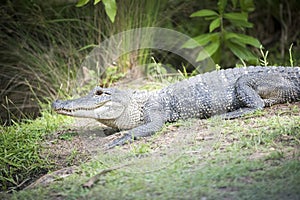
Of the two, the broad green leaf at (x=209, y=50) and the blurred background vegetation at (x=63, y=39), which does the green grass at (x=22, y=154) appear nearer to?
the blurred background vegetation at (x=63, y=39)

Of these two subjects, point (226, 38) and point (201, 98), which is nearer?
point (201, 98)

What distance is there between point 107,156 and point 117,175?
1.80ft

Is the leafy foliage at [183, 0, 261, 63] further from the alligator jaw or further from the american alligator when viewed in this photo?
the alligator jaw

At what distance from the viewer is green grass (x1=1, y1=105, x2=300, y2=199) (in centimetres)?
363

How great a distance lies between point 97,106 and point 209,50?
242cm

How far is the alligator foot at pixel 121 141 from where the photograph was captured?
5.01 meters

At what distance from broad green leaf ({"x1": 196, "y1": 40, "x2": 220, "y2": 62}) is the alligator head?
197 centimetres

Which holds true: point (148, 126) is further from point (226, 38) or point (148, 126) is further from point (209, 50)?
point (226, 38)

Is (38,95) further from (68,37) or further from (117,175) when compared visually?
(117,175)

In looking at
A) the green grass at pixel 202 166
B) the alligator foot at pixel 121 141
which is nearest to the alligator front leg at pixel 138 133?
the alligator foot at pixel 121 141

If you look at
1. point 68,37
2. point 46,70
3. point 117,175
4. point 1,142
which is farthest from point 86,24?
point 117,175

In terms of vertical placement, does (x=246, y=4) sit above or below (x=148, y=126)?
above

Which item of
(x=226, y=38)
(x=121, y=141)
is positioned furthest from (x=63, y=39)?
(x=121, y=141)

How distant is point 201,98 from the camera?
5660mm
